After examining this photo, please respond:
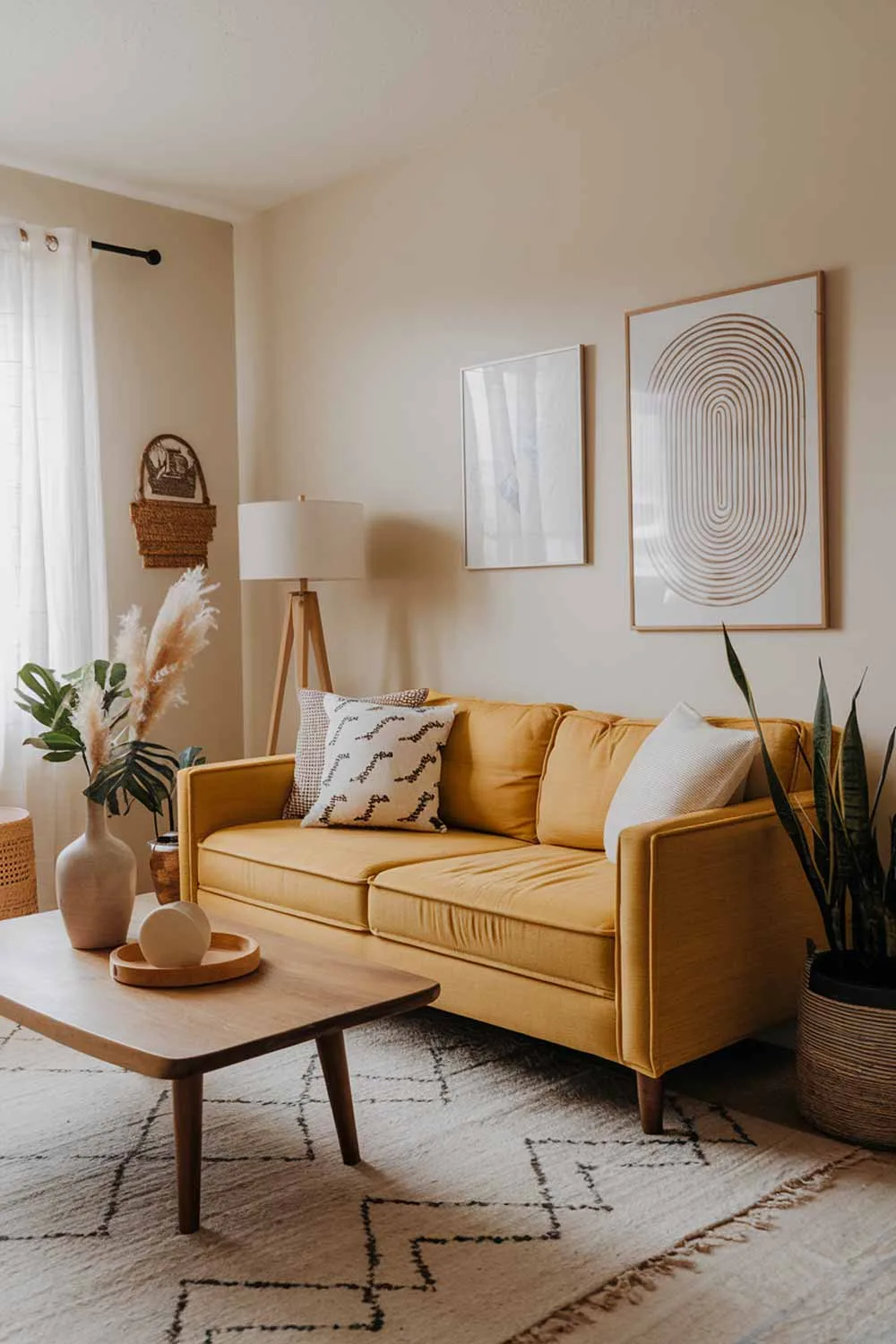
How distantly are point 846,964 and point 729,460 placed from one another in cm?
144

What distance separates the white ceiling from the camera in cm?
334

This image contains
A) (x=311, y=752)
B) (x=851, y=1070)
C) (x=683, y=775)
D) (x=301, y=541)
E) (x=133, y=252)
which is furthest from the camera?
(x=133, y=252)

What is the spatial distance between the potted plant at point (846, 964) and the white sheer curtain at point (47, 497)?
2.67 meters

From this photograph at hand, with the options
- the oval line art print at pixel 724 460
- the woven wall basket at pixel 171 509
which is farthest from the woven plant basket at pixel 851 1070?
the woven wall basket at pixel 171 509

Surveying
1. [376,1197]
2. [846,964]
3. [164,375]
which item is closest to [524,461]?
[164,375]

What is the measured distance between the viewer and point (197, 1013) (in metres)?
2.21

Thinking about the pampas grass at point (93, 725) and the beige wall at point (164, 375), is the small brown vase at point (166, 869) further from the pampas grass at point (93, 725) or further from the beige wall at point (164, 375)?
the pampas grass at point (93, 725)

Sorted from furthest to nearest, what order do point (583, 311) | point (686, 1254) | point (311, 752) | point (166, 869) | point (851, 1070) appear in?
point (166, 869) < point (311, 752) < point (583, 311) < point (851, 1070) < point (686, 1254)

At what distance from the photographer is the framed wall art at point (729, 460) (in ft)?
10.6

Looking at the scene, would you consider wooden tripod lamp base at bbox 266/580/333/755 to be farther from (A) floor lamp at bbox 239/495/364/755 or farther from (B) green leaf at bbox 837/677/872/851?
(B) green leaf at bbox 837/677/872/851

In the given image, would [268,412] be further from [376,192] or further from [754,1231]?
[754,1231]

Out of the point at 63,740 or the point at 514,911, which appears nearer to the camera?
the point at 514,911

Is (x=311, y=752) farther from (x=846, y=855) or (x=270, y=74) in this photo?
(x=270, y=74)

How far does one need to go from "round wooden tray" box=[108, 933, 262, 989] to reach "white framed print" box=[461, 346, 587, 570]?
1.83 meters
